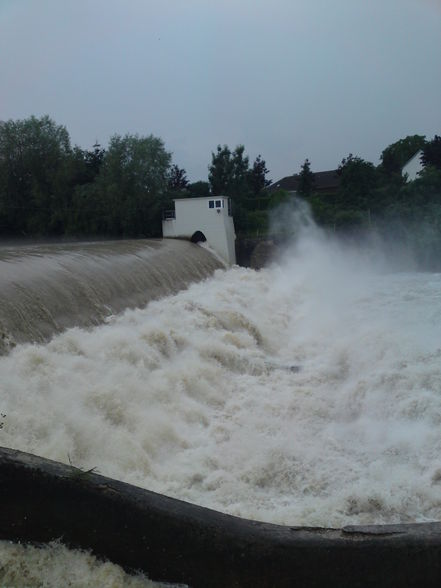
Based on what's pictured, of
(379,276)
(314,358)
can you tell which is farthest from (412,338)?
(379,276)

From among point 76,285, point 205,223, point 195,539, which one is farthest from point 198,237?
point 195,539

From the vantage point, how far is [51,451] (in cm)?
478

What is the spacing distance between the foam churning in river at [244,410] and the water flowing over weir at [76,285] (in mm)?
370

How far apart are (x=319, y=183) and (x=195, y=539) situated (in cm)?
4153

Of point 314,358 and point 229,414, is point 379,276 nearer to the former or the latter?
point 314,358

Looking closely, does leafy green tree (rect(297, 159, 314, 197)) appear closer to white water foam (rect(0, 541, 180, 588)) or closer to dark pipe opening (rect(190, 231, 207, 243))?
dark pipe opening (rect(190, 231, 207, 243))

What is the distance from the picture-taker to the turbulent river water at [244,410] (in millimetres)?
4961

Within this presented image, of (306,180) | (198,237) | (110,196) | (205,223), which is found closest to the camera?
(205,223)

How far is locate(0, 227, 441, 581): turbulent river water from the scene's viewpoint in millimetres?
4961

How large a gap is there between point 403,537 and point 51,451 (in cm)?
294

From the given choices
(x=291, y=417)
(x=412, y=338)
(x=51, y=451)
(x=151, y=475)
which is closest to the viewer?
(x=51, y=451)

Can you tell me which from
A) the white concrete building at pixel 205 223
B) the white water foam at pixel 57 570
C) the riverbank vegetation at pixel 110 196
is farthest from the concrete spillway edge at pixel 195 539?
the riverbank vegetation at pixel 110 196

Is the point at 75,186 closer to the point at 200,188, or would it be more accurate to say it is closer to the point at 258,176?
the point at 200,188

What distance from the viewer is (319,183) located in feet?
141
